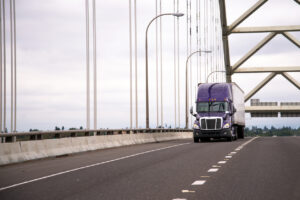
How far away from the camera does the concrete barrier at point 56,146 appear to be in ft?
58.6

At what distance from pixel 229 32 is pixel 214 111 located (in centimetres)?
5787

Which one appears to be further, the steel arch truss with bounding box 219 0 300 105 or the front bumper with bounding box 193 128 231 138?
the steel arch truss with bounding box 219 0 300 105

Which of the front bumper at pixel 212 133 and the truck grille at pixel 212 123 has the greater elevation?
the truck grille at pixel 212 123

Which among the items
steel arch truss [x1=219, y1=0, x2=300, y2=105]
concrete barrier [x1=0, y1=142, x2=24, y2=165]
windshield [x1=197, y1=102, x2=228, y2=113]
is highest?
steel arch truss [x1=219, y1=0, x2=300, y2=105]

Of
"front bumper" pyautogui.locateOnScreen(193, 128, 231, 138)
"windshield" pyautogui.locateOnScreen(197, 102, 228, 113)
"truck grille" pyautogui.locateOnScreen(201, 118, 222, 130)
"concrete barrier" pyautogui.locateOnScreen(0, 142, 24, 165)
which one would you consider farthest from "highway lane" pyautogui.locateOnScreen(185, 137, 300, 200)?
"windshield" pyautogui.locateOnScreen(197, 102, 228, 113)

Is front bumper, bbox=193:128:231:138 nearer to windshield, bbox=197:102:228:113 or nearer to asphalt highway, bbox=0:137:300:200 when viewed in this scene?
windshield, bbox=197:102:228:113

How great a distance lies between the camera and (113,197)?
9.40 m

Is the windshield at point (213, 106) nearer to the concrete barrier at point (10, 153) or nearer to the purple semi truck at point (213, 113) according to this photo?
the purple semi truck at point (213, 113)

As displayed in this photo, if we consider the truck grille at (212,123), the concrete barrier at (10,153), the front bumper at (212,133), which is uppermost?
the truck grille at (212,123)

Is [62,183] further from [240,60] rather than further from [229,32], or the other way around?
[240,60]

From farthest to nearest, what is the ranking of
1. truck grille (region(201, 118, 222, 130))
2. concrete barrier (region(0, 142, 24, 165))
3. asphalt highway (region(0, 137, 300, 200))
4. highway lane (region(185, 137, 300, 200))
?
truck grille (region(201, 118, 222, 130))
concrete barrier (region(0, 142, 24, 165))
asphalt highway (region(0, 137, 300, 200))
highway lane (region(185, 137, 300, 200))

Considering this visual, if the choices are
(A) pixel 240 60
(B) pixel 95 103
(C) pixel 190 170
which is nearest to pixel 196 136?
(B) pixel 95 103

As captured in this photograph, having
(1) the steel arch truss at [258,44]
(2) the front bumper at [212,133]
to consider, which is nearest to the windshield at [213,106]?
(2) the front bumper at [212,133]

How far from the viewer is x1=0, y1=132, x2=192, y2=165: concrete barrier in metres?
17.9
